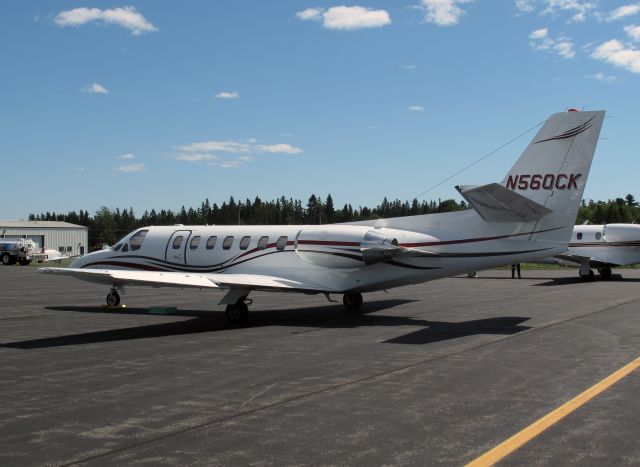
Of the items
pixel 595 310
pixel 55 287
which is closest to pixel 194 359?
pixel 595 310

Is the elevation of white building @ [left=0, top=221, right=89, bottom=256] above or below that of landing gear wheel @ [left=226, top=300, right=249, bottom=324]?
above

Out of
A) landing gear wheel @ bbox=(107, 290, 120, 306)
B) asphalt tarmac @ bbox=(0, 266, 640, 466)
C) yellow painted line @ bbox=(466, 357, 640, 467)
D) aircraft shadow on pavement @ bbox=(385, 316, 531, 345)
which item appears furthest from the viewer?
landing gear wheel @ bbox=(107, 290, 120, 306)

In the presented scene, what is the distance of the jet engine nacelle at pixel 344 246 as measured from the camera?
57.6ft

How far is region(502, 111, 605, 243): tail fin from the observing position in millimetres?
16359

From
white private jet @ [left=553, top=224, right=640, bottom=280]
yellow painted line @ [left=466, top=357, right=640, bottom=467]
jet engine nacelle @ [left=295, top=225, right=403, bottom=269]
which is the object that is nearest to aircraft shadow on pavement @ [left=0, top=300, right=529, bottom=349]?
jet engine nacelle @ [left=295, top=225, right=403, bottom=269]

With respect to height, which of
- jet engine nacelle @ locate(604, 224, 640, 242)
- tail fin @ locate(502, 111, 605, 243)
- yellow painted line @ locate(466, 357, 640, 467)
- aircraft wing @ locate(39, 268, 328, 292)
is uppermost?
tail fin @ locate(502, 111, 605, 243)

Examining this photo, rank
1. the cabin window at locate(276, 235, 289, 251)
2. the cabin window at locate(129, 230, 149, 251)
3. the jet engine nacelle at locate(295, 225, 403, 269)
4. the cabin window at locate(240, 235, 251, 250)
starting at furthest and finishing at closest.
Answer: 1. the cabin window at locate(129, 230, 149, 251)
2. the cabin window at locate(240, 235, 251, 250)
3. the cabin window at locate(276, 235, 289, 251)
4. the jet engine nacelle at locate(295, 225, 403, 269)

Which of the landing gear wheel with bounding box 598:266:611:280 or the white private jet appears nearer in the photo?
the white private jet

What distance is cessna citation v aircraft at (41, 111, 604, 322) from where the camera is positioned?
16.4m

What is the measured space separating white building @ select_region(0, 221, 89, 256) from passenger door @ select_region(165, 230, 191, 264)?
81413 millimetres

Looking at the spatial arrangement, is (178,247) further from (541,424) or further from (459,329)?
(541,424)

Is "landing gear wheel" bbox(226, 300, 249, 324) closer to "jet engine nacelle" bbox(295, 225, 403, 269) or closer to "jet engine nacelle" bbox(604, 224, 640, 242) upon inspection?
"jet engine nacelle" bbox(295, 225, 403, 269)

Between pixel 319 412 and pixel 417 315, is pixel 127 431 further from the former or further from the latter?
pixel 417 315

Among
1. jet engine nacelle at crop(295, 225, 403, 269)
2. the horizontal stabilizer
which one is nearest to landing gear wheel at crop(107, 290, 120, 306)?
jet engine nacelle at crop(295, 225, 403, 269)
